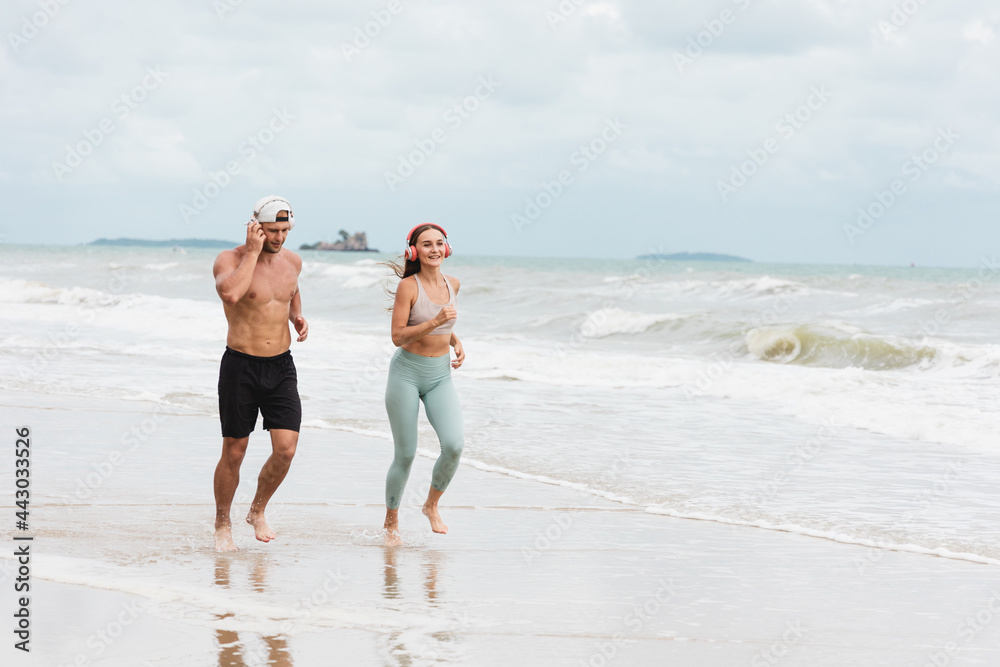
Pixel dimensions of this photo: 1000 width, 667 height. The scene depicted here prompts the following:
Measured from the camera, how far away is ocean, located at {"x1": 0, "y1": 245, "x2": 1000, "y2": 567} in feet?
24.1

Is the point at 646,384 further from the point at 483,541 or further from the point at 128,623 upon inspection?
the point at 128,623

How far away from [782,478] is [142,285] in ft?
139

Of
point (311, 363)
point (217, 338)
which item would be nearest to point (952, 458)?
point (311, 363)

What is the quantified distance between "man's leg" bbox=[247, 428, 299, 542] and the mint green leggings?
23.2 inches

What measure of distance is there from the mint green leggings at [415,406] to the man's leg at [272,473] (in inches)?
23.2

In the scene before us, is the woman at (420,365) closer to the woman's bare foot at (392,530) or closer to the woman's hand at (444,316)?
the woman's bare foot at (392,530)

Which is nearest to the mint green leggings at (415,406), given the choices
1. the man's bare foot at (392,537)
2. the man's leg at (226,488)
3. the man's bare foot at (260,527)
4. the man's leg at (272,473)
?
the man's bare foot at (392,537)

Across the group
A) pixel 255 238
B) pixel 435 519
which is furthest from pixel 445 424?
pixel 255 238

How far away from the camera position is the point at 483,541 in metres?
6.01

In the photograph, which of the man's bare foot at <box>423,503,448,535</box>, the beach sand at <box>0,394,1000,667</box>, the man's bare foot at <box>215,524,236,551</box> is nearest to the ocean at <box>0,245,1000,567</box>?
the beach sand at <box>0,394,1000,667</box>

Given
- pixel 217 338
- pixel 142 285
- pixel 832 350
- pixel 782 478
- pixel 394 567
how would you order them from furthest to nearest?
pixel 142 285 → pixel 217 338 → pixel 832 350 → pixel 782 478 → pixel 394 567

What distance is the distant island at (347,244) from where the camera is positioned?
5153 inches

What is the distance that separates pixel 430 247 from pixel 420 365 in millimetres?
672

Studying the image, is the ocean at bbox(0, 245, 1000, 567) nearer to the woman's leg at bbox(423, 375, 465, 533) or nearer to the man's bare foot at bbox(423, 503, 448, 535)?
the woman's leg at bbox(423, 375, 465, 533)
